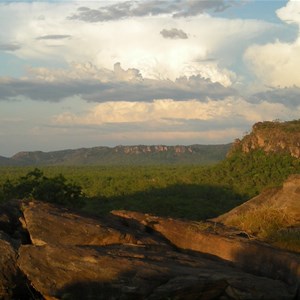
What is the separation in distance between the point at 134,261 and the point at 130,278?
0.45 metres

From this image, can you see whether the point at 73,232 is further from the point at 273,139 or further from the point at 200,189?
the point at 273,139

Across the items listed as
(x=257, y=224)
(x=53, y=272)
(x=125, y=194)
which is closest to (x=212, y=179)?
(x=125, y=194)

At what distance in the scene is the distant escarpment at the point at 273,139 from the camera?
72688 millimetres

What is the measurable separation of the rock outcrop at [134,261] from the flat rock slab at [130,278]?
0.06 feet

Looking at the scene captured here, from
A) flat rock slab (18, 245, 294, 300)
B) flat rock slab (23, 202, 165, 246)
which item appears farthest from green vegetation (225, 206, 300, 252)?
flat rock slab (23, 202, 165, 246)

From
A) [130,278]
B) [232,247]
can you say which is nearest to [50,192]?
[232,247]

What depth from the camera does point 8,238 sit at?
12.4m

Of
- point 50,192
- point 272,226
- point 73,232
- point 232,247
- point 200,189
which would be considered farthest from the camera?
point 200,189

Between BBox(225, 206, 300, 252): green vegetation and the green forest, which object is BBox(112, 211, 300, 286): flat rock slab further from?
the green forest

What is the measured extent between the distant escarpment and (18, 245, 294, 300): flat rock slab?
63932 millimetres

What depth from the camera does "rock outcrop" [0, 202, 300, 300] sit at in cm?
1035

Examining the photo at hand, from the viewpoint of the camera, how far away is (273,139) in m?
75.2

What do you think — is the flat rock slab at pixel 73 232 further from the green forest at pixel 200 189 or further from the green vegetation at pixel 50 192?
the green forest at pixel 200 189

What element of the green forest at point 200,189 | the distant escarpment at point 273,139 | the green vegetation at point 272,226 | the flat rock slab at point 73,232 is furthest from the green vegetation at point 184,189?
the flat rock slab at point 73,232
